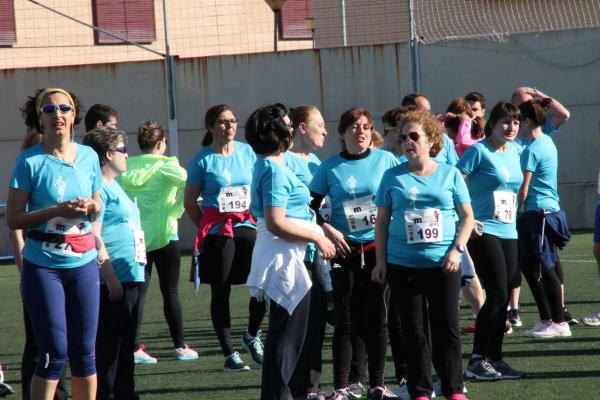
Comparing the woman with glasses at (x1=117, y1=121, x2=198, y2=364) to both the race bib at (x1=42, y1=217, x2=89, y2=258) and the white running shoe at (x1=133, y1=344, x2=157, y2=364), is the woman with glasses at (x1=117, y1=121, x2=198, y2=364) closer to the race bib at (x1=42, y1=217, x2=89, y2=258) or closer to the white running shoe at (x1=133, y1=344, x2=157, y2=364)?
the white running shoe at (x1=133, y1=344, x2=157, y2=364)

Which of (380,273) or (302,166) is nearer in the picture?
(380,273)

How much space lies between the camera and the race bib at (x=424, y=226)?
624cm

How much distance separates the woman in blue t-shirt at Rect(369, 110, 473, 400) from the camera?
20.5 ft

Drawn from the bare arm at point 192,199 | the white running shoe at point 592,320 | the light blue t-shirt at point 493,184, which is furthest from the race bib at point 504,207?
the white running shoe at point 592,320

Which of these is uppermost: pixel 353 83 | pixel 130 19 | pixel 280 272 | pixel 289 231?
pixel 130 19

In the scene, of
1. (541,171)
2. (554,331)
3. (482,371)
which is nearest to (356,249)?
(482,371)

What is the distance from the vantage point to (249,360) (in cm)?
848

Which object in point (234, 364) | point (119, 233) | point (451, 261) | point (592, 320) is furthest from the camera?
point (592, 320)

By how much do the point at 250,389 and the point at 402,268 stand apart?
1492 mm

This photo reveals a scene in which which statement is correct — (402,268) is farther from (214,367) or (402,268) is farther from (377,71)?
Result: (377,71)

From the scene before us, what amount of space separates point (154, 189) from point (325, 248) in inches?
117

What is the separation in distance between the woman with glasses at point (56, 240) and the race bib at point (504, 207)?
275cm

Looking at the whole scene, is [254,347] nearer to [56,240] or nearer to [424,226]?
[424,226]

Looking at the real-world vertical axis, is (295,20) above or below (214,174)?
above
